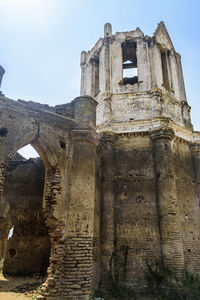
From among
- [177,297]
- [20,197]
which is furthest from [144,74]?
[177,297]

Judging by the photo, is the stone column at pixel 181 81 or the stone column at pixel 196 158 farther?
the stone column at pixel 181 81

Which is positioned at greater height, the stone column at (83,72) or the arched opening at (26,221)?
the stone column at (83,72)

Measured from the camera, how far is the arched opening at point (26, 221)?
32.0ft

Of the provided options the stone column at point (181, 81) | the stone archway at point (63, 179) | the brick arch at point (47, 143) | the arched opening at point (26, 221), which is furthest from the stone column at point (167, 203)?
the arched opening at point (26, 221)

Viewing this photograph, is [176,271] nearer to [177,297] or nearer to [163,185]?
[177,297]

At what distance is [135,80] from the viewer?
12.7m

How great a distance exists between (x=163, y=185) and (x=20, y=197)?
6128 mm

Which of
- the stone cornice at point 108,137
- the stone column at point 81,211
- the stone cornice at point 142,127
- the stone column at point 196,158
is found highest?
the stone cornice at point 142,127

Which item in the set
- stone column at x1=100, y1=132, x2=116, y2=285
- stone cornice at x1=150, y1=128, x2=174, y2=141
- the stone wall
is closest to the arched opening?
the stone wall

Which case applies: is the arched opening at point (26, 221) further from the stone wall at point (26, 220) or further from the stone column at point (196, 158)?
the stone column at point (196, 158)

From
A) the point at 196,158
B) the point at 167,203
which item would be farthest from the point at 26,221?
the point at 196,158

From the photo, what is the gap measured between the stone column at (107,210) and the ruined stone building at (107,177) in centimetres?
3

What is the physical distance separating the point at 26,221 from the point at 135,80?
341 inches

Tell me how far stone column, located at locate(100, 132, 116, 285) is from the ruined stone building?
0.11ft
